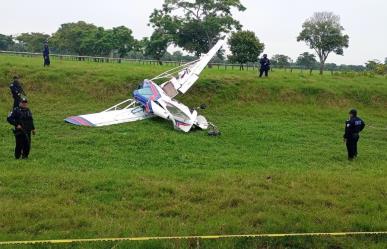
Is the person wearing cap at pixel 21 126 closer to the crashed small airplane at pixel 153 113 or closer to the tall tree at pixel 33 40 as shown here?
the crashed small airplane at pixel 153 113

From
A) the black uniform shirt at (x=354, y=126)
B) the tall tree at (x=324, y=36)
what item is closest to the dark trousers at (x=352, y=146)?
the black uniform shirt at (x=354, y=126)

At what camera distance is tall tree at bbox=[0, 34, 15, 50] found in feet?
270

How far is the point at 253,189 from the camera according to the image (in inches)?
436

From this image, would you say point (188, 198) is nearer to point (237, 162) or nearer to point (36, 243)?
point (36, 243)

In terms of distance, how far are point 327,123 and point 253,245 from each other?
1735cm

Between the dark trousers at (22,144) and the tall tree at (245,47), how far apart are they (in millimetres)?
34931

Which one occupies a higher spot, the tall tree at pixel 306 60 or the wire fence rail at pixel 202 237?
the tall tree at pixel 306 60

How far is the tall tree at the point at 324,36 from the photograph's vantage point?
5828 cm

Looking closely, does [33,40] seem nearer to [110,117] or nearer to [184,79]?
[184,79]

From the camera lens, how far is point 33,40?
3290 inches

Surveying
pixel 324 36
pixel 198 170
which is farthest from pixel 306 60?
pixel 198 170

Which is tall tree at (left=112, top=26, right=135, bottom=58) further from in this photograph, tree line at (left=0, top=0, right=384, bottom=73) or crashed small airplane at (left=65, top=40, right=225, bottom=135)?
crashed small airplane at (left=65, top=40, right=225, bottom=135)

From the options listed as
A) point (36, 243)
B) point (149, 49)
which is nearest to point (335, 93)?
point (36, 243)

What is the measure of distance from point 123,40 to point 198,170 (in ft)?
160
